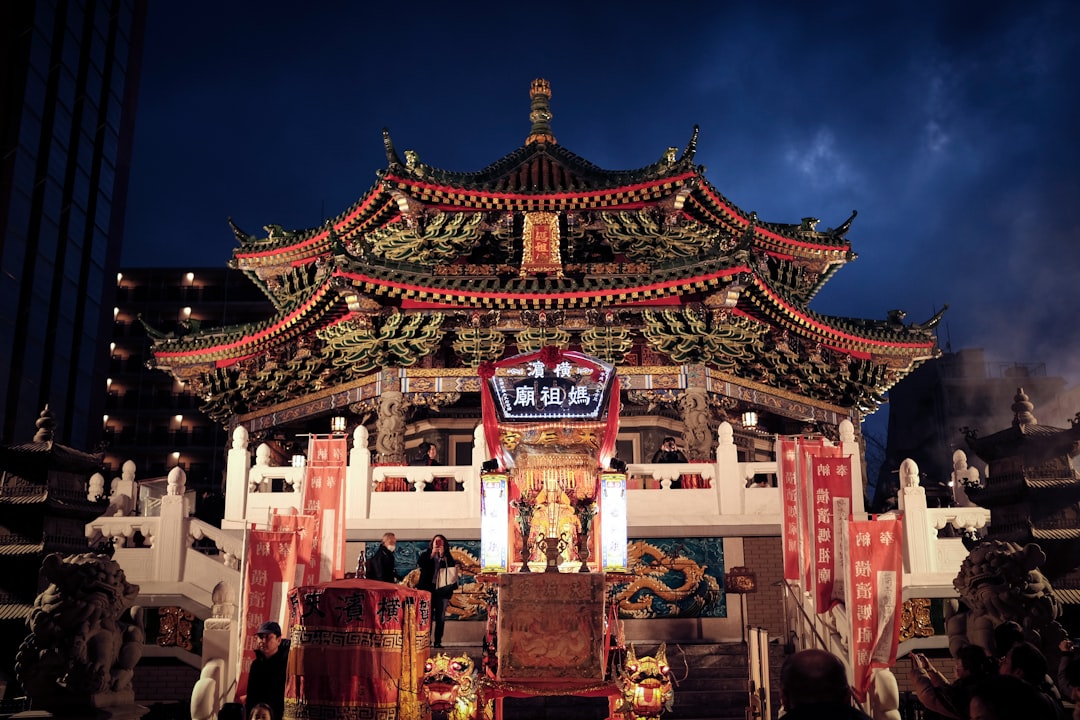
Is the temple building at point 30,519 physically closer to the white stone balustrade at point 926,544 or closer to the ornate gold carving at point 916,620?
the white stone balustrade at point 926,544

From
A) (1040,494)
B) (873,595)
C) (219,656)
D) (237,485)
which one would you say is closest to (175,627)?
(219,656)

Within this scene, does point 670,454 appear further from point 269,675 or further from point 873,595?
point 269,675

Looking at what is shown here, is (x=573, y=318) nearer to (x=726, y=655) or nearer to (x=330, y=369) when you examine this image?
(x=330, y=369)

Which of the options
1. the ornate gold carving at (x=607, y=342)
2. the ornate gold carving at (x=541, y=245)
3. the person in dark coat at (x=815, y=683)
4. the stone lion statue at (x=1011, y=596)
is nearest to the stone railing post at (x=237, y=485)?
the ornate gold carving at (x=607, y=342)

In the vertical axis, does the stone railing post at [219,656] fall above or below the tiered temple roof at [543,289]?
below

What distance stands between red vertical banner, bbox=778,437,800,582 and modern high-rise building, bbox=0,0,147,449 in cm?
2440

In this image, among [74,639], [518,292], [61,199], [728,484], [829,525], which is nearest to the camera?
[74,639]

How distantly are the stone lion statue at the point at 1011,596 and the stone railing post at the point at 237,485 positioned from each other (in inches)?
420

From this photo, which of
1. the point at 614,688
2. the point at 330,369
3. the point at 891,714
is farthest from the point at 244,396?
the point at 891,714

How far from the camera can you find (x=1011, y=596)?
8.80 meters

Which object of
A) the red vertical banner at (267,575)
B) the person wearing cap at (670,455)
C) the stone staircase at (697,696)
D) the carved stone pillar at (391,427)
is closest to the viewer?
the stone staircase at (697,696)

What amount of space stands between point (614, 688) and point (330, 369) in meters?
11.0

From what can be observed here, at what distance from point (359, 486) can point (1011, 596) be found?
9599 millimetres

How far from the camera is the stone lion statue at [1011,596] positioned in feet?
28.8
